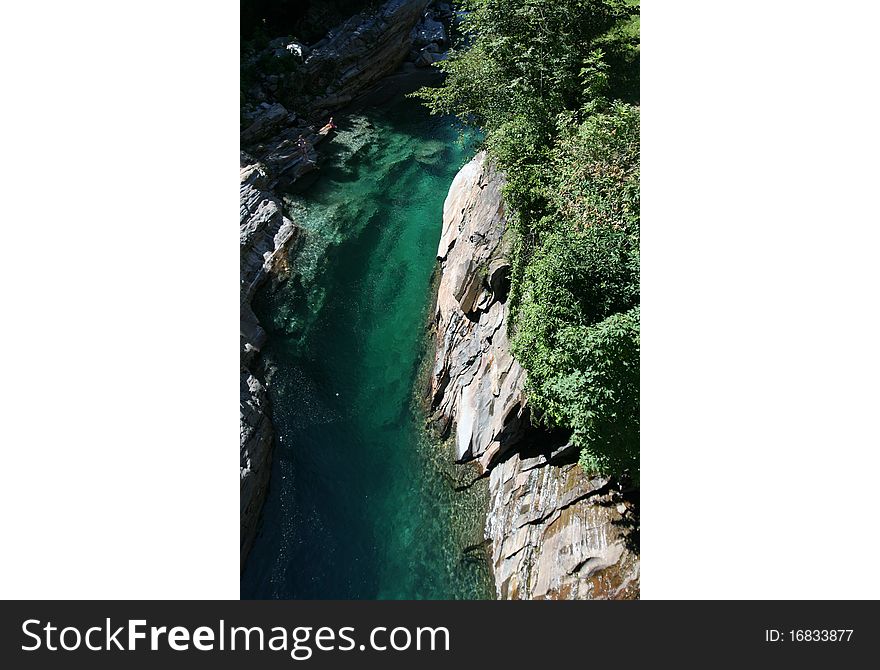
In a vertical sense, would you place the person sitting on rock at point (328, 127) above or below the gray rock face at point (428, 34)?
below

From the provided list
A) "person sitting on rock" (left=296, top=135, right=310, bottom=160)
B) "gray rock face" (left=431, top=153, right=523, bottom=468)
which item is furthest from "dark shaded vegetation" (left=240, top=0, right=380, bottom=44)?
"gray rock face" (left=431, top=153, right=523, bottom=468)

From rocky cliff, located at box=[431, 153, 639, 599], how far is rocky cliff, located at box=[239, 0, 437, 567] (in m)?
4.43

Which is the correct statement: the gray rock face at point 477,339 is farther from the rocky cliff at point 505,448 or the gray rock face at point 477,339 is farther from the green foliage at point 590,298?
the green foliage at point 590,298

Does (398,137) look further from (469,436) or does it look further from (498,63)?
(469,436)

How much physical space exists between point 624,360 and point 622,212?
3.14 meters

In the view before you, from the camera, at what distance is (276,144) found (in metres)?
25.1

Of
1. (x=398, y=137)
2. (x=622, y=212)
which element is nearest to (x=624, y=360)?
(x=622, y=212)

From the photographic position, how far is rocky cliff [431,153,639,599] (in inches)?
442

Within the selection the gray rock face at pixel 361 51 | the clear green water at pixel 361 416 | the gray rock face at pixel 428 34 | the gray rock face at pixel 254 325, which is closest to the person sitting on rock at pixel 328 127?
the gray rock face at pixel 361 51

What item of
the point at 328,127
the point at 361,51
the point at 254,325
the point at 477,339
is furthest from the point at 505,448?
the point at 361,51

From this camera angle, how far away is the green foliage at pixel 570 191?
10.6m

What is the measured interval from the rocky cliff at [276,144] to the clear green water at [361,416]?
21.0 inches

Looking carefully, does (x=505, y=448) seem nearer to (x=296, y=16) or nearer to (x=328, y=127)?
(x=328, y=127)

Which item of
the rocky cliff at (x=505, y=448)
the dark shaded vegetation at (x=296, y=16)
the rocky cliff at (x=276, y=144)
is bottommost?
the rocky cliff at (x=505, y=448)
